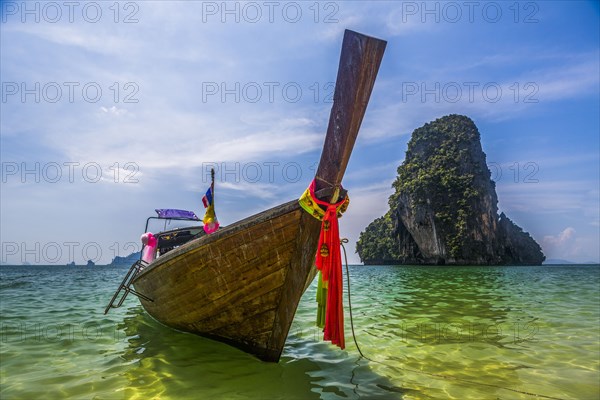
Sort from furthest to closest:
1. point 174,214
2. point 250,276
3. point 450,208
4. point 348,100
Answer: point 450,208, point 174,214, point 250,276, point 348,100

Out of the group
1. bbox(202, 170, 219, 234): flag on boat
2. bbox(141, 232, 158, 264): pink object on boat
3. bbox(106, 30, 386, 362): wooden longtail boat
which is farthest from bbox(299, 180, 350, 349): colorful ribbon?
bbox(141, 232, 158, 264): pink object on boat

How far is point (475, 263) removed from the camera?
53469 millimetres

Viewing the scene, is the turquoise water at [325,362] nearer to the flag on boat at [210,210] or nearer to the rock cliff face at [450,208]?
the flag on boat at [210,210]

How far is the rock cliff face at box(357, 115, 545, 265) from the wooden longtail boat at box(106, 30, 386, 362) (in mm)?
54034

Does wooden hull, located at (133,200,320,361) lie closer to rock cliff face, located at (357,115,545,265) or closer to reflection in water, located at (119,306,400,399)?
reflection in water, located at (119,306,400,399)

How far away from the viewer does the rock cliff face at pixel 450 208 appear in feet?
177

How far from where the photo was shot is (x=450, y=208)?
182 feet

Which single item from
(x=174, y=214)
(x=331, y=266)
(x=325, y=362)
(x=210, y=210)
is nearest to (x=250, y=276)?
(x=331, y=266)

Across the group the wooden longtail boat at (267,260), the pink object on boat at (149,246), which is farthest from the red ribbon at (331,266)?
the pink object on boat at (149,246)

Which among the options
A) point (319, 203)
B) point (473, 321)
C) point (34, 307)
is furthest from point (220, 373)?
point (34, 307)

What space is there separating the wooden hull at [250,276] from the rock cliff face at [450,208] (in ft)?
177

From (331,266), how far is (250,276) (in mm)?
1003

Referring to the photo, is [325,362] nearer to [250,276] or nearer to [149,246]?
Result: [250,276]

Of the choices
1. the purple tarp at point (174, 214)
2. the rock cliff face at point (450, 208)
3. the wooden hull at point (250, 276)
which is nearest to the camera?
the wooden hull at point (250, 276)
